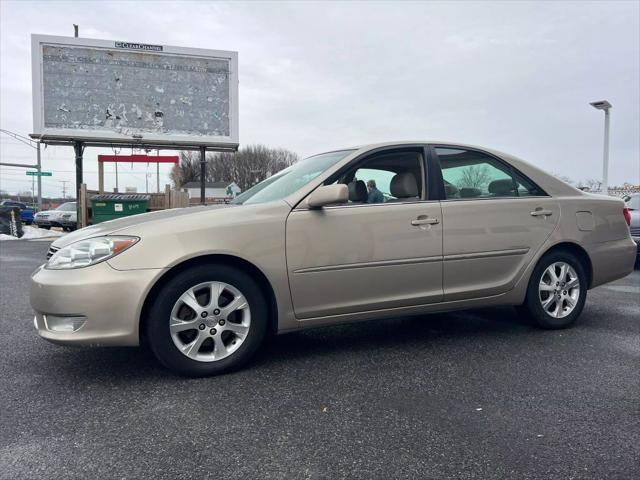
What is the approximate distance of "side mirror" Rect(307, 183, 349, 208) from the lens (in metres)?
3.26

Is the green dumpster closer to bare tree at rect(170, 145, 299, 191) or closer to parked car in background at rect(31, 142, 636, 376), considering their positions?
parked car in background at rect(31, 142, 636, 376)

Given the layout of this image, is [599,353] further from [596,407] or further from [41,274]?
[41,274]

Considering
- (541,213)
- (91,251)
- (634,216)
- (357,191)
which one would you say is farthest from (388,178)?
(634,216)

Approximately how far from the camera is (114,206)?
15.1 metres

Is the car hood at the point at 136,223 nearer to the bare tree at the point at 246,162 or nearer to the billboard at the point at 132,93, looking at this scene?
the billboard at the point at 132,93

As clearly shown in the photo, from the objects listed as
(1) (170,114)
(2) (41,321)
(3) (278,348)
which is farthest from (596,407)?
(1) (170,114)

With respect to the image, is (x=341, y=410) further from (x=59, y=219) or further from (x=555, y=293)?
(x=59, y=219)

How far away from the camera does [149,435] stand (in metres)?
2.35

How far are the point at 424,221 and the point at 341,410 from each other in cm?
162

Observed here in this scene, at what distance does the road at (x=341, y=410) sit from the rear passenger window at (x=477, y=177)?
1.19 metres

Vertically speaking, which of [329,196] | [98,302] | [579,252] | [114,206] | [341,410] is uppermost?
[114,206]

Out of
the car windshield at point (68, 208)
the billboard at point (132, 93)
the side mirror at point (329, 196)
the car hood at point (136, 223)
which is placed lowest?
the car hood at point (136, 223)

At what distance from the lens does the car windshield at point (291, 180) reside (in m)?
3.61

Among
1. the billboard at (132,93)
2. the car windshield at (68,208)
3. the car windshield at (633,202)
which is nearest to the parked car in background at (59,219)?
the car windshield at (68,208)
